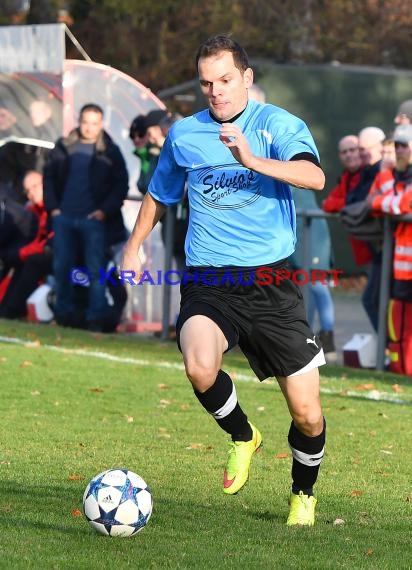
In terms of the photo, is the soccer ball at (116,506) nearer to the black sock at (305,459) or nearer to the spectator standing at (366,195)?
the black sock at (305,459)

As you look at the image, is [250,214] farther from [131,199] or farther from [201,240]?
[131,199]

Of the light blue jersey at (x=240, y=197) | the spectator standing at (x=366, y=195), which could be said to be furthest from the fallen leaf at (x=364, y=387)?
the light blue jersey at (x=240, y=197)

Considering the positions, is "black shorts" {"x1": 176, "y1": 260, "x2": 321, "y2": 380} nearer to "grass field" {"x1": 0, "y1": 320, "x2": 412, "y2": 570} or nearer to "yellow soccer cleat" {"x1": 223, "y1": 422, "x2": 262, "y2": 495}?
"yellow soccer cleat" {"x1": 223, "y1": 422, "x2": 262, "y2": 495}

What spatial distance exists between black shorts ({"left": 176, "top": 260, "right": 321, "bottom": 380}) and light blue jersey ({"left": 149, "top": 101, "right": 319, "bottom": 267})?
8 centimetres

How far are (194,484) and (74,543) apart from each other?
1.67 meters

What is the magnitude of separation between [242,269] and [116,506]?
1.38 metres

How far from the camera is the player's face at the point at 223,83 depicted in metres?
6.64

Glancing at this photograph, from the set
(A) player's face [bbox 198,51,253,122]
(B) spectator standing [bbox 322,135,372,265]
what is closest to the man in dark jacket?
(B) spectator standing [bbox 322,135,372,265]

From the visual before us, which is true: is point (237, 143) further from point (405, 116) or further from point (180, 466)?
point (405, 116)

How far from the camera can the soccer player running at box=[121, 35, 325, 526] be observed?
262 inches

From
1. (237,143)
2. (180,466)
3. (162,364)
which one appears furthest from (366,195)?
(237,143)

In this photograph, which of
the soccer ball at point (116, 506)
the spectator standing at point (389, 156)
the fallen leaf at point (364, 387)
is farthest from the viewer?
the spectator standing at point (389, 156)

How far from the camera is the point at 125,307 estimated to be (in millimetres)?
16656

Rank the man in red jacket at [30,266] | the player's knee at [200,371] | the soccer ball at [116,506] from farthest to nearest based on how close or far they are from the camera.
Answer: the man in red jacket at [30,266] < the player's knee at [200,371] < the soccer ball at [116,506]
